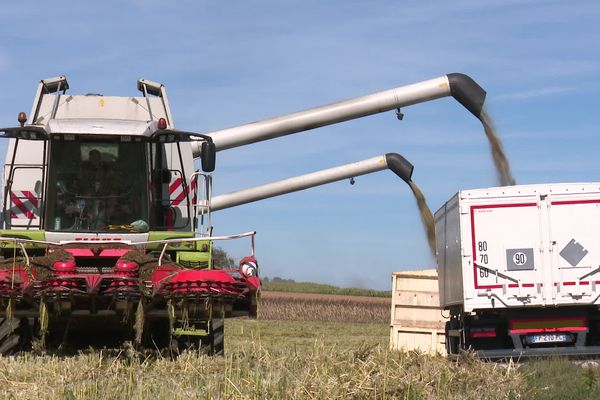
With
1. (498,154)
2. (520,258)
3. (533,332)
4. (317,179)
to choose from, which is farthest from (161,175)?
(317,179)

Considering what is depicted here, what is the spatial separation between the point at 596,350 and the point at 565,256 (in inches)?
56.6

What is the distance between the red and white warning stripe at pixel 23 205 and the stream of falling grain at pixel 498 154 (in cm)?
784

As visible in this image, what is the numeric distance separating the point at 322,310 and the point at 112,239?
108 ft

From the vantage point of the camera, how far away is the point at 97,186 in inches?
488

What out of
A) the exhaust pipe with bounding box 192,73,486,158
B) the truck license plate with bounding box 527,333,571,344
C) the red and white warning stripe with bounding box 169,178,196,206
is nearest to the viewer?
the red and white warning stripe with bounding box 169,178,196,206

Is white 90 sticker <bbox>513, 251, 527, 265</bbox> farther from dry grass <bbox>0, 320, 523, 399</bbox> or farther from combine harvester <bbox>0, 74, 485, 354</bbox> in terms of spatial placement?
combine harvester <bbox>0, 74, 485, 354</bbox>

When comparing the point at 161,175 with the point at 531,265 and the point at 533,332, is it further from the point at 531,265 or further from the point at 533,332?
the point at 533,332

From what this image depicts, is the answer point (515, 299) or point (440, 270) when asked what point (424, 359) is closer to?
point (515, 299)

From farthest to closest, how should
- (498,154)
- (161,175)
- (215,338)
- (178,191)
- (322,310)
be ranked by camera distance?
(322,310) < (498,154) < (178,191) < (161,175) < (215,338)

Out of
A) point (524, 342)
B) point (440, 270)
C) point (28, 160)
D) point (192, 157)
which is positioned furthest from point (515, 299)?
point (28, 160)

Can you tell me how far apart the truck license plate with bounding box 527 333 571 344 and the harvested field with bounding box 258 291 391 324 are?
91.3ft

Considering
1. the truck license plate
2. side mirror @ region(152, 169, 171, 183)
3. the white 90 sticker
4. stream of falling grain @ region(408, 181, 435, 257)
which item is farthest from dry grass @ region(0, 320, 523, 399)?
stream of falling grain @ region(408, 181, 435, 257)

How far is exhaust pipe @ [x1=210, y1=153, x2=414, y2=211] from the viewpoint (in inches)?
877

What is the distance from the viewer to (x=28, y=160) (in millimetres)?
13797
